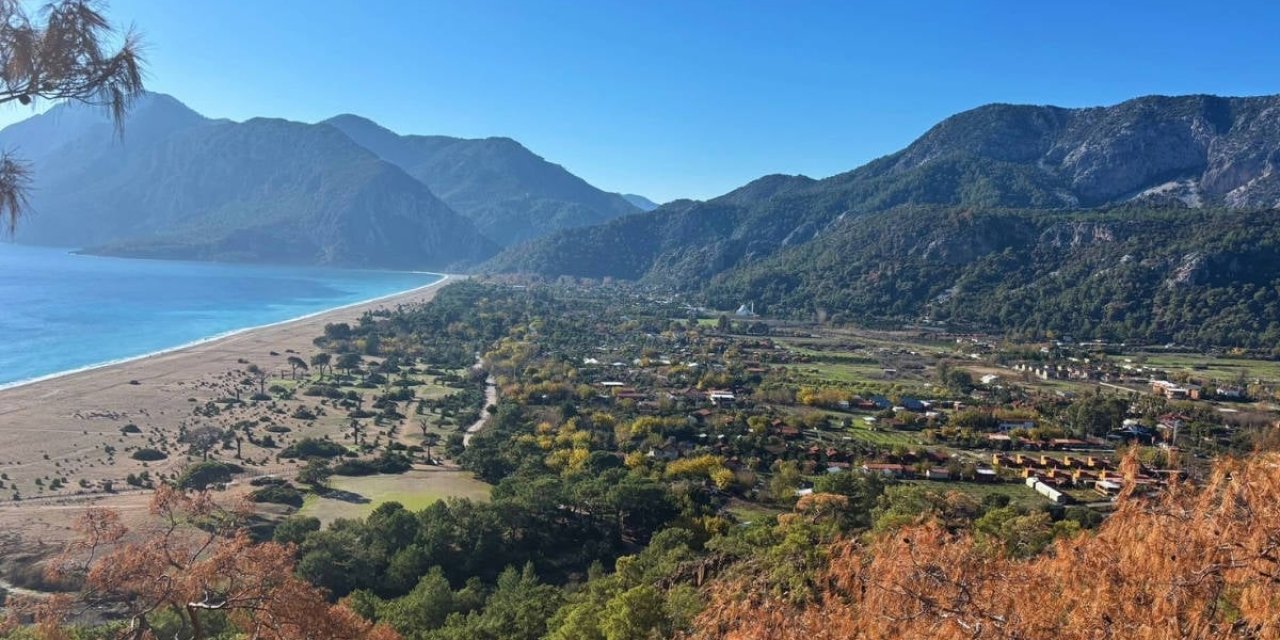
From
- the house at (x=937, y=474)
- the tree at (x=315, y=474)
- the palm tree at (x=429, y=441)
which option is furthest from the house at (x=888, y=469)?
the tree at (x=315, y=474)

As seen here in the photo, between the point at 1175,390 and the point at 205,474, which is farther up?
the point at 1175,390

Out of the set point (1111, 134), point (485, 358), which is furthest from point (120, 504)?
point (1111, 134)

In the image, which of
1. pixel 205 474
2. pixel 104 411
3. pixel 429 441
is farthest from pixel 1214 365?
pixel 104 411

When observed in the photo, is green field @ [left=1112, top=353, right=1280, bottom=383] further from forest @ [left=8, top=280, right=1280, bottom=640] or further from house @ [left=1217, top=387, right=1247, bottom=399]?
forest @ [left=8, top=280, right=1280, bottom=640]

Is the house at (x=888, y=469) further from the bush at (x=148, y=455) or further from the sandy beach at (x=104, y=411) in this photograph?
the bush at (x=148, y=455)

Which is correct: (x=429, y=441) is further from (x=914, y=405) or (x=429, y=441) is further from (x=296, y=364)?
(x=914, y=405)
